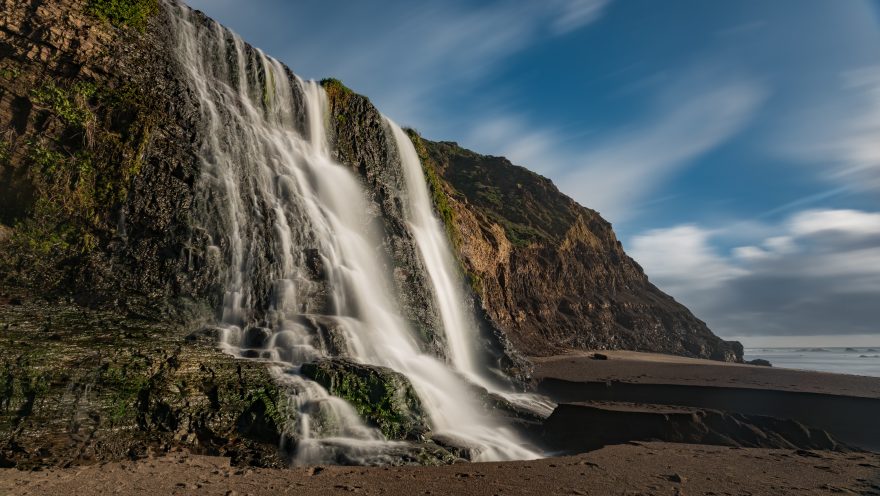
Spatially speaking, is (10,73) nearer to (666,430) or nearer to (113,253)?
(113,253)

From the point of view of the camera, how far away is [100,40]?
1484 centimetres

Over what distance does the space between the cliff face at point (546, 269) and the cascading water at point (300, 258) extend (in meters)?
9.53

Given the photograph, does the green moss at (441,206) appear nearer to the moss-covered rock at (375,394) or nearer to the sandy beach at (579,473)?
the sandy beach at (579,473)

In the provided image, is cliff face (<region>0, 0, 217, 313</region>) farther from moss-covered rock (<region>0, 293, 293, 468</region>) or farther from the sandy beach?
the sandy beach

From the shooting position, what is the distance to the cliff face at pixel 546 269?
33.9 m

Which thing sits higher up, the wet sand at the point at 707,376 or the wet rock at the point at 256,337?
the wet rock at the point at 256,337

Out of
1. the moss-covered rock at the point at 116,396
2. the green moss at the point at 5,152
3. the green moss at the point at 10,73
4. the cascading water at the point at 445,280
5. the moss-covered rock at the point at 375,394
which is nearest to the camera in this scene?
the moss-covered rock at the point at 116,396

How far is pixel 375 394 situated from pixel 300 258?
6674 millimetres

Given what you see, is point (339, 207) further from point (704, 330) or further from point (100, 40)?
point (704, 330)

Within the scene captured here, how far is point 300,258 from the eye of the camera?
1594 centimetres

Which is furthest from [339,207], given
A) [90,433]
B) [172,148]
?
[90,433]

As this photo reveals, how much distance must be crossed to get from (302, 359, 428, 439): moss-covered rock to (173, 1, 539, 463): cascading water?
0.27m

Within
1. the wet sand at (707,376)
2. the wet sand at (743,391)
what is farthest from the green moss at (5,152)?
the wet sand at (707,376)

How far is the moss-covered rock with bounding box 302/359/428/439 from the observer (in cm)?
1057
